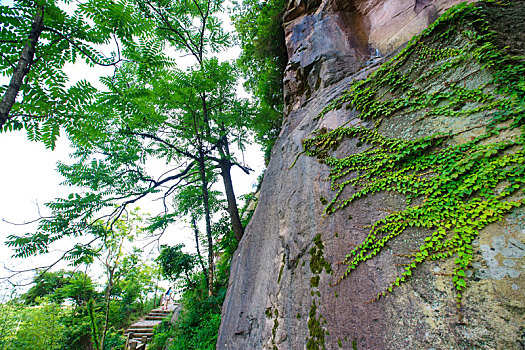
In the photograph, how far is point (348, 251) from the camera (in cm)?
260

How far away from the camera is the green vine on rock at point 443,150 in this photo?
189cm

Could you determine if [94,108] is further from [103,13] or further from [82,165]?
[82,165]

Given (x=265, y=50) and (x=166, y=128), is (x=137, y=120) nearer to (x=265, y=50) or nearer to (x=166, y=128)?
(x=166, y=128)

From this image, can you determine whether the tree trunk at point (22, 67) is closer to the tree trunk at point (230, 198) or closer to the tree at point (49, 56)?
the tree at point (49, 56)

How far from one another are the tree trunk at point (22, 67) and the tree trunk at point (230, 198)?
300 inches

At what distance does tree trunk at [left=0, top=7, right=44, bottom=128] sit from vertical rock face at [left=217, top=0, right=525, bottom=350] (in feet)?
11.8

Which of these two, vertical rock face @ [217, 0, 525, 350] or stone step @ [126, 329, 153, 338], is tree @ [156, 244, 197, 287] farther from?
stone step @ [126, 329, 153, 338]

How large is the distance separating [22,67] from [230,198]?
8.08 m

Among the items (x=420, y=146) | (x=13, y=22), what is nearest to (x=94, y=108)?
(x=13, y=22)

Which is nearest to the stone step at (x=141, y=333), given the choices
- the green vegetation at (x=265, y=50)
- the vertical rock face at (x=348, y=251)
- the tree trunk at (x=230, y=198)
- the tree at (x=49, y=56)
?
the tree trunk at (x=230, y=198)

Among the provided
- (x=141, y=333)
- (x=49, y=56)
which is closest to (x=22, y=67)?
(x=49, y=56)

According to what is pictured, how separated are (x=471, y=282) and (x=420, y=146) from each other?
157 centimetres

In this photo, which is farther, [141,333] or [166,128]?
[141,333]

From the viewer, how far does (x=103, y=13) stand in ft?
6.66
